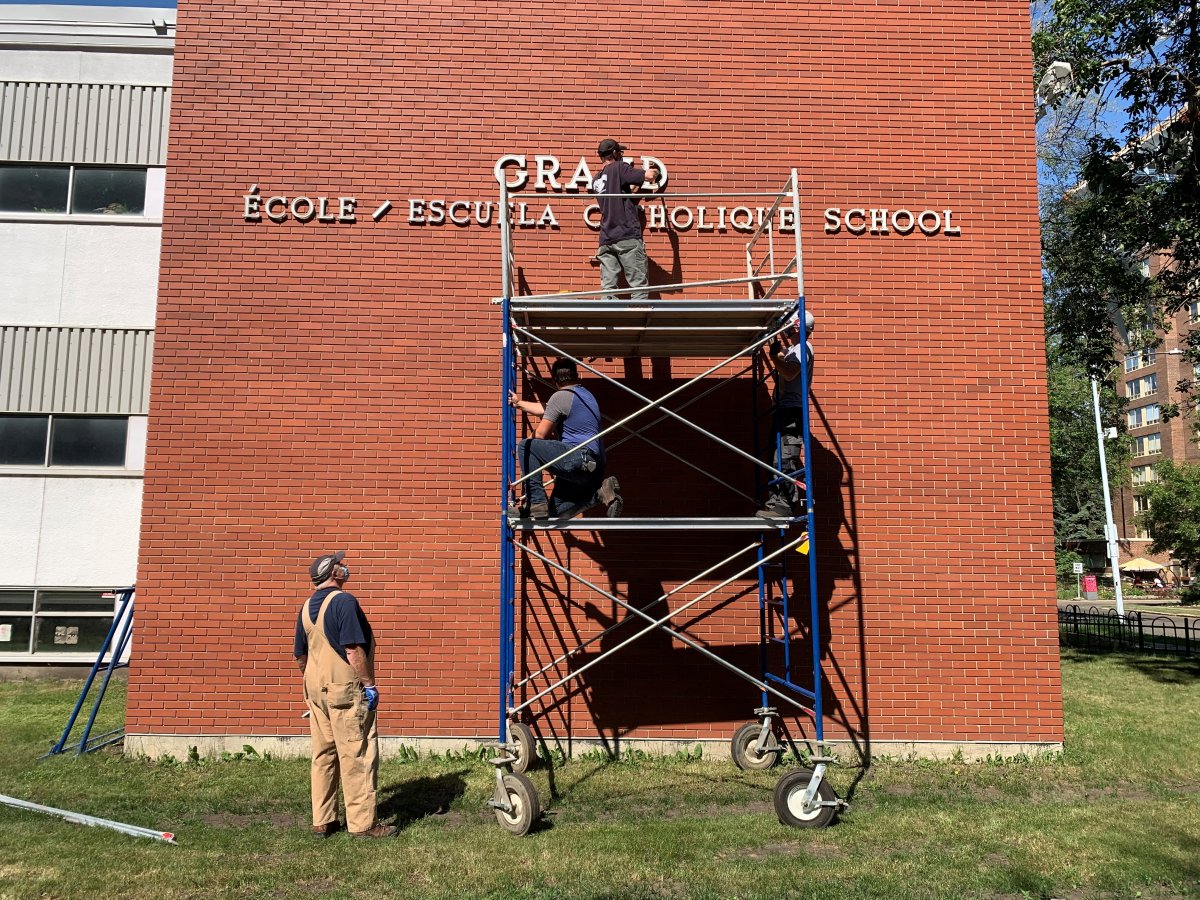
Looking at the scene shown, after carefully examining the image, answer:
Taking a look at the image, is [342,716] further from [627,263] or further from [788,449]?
[627,263]

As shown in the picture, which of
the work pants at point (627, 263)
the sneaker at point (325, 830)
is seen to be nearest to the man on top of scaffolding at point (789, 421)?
the work pants at point (627, 263)

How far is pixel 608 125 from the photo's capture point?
8594 mm

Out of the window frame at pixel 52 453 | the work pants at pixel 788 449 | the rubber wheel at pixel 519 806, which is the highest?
the window frame at pixel 52 453

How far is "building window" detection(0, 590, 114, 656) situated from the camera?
13.4 metres

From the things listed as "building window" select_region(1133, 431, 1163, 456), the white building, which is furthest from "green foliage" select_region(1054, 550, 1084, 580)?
the white building

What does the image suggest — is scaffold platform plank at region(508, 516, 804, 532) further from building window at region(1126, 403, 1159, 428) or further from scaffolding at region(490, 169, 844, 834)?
building window at region(1126, 403, 1159, 428)

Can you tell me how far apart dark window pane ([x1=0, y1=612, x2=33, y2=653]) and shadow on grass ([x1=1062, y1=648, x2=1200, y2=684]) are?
1613cm

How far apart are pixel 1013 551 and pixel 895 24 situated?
5193 mm

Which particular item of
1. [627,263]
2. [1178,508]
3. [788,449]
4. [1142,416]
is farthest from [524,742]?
[1142,416]

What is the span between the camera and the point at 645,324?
732cm

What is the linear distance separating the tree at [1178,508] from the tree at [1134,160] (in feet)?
71.1

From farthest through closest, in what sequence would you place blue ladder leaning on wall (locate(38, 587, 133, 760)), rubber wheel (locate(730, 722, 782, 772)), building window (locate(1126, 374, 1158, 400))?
1. building window (locate(1126, 374, 1158, 400))
2. blue ladder leaning on wall (locate(38, 587, 133, 760))
3. rubber wheel (locate(730, 722, 782, 772))

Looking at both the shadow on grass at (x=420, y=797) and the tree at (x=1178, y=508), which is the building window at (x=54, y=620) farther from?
the tree at (x=1178, y=508)

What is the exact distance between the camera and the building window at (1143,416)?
64.4 metres
